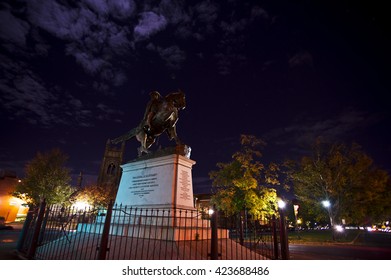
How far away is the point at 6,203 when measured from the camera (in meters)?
37.5

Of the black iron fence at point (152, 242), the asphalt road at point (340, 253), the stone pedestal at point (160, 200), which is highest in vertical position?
the stone pedestal at point (160, 200)

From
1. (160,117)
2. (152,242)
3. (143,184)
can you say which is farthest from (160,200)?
(160,117)

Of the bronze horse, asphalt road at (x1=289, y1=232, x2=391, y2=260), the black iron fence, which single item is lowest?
asphalt road at (x1=289, y1=232, x2=391, y2=260)

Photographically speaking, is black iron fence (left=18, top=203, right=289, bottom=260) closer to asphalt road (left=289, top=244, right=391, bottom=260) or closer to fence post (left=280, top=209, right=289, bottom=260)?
fence post (left=280, top=209, right=289, bottom=260)

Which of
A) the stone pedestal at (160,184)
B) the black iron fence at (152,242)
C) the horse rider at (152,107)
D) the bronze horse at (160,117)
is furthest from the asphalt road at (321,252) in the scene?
the horse rider at (152,107)

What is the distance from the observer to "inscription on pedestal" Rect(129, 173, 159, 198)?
354 inches

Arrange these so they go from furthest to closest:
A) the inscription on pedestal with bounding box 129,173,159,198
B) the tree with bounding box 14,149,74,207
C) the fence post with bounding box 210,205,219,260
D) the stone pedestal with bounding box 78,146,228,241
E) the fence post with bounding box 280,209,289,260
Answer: the tree with bounding box 14,149,74,207
the inscription on pedestal with bounding box 129,173,159,198
the stone pedestal with bounding box 78,146,228,241
the fence post with bounding box 280,209,289,260
the fence post with bounding box 210,205,219,260

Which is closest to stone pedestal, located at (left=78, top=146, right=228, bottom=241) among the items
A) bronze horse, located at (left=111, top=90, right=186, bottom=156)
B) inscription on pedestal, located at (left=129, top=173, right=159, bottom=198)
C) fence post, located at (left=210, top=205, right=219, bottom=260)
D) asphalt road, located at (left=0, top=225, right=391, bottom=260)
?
inscription on pedestal, located at (left=129, top=173, right=159, bottom=198)

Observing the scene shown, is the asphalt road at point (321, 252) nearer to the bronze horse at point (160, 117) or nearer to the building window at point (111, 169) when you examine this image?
the bronze horse at point (160, 117)

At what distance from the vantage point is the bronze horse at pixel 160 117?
1027 cm

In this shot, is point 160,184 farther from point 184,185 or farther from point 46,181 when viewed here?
point 46,181

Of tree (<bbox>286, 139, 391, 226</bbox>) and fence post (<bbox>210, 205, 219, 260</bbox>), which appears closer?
fence post (<bbox>210, 205, 219, 260</bbox>)

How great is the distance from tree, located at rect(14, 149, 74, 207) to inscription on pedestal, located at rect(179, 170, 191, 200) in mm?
29861
